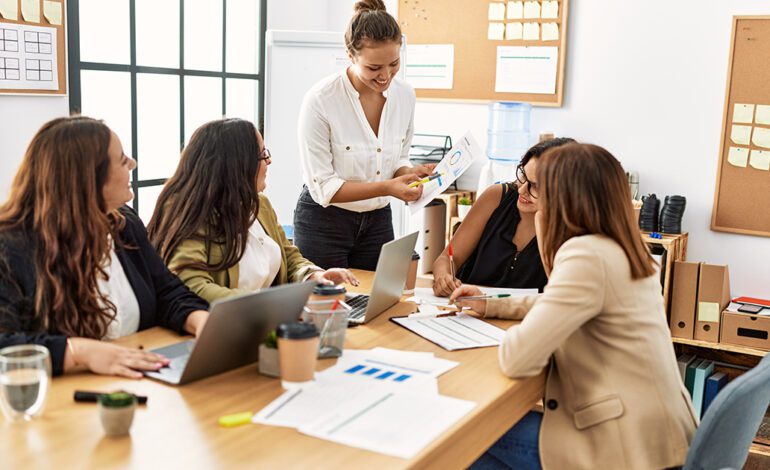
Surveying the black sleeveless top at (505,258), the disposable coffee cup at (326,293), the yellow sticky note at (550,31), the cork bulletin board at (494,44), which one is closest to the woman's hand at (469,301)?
the black sleeveless top at (505,258)

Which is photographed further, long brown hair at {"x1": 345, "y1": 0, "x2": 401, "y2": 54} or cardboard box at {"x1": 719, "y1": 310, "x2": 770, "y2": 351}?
cardboard box at {"x1": 719, "y1": 310, "x2": 770, "y2": 351}

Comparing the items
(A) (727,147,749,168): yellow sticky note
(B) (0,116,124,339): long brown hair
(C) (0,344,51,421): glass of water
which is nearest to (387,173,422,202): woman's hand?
(B) (0,116,124,339): long brown hair

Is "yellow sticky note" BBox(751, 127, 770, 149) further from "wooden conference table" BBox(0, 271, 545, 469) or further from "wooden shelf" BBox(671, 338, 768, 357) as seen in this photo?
"wooden conference table" BBox(0, 271, 545, 469)

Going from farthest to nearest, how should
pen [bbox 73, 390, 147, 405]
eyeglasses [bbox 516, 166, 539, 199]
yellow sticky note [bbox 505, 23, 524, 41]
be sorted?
yellow sticky note [bbox 505, 23, 524, 41] → eyeglasses [bbox 516, 166, 539, 199] → pen [bbox 73, 390, 147, 405]

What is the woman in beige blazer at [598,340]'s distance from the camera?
170 cm

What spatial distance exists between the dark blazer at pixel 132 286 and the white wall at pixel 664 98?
274 centimetres

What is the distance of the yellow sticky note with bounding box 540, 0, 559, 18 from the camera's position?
13.8 ft

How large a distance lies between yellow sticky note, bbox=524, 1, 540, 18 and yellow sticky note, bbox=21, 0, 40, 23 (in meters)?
2.40

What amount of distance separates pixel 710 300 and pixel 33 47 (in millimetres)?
3061

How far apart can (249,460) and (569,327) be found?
76 centimetres

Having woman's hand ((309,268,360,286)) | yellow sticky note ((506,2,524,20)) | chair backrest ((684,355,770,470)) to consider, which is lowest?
chair backrest ((684,355,770,470))

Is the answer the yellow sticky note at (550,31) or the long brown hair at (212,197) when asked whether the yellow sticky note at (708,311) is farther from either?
the long brown hair at (212,197)

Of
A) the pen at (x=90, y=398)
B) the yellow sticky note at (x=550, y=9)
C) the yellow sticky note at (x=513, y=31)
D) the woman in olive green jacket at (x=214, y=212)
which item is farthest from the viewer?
the yellow sticky note at (x=513, y=31)

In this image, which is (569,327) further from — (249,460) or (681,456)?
(249,460)
